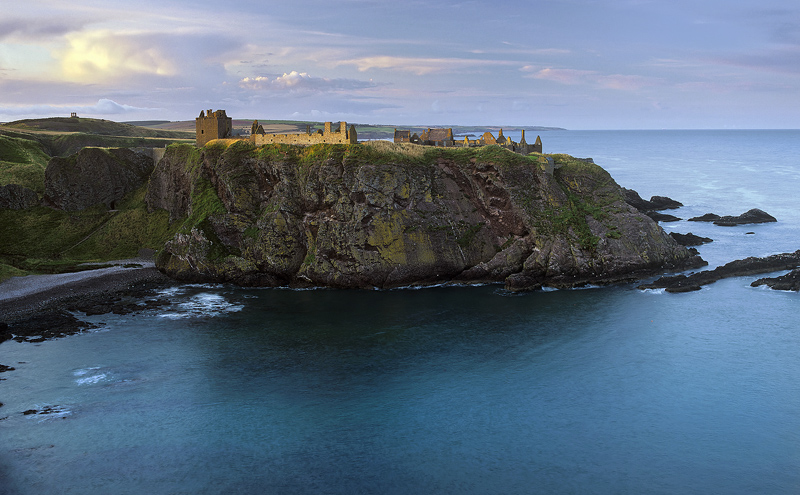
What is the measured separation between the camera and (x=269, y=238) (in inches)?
2913

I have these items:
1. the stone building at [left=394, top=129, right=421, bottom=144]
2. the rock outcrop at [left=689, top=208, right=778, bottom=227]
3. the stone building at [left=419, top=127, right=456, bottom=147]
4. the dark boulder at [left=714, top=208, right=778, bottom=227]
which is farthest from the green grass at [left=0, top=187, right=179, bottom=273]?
the dark boulder at [left=714, top=208, right=778, bottom=227]

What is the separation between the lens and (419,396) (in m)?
44.8

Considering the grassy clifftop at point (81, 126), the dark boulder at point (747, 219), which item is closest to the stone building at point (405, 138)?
the dark boulder at point (747, 219)

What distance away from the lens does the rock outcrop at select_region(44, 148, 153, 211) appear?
92.3 m

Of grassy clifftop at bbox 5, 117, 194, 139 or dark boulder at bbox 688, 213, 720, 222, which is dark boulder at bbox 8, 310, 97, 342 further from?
grassy clifftop at bbox 5, 117, 194, 139

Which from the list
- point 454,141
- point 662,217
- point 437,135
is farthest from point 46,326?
point 662,217

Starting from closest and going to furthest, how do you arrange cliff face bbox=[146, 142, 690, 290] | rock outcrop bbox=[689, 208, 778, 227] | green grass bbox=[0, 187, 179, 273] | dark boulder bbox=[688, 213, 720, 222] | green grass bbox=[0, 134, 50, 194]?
cliff face bbox=[146, 142, 690, 290] → green grass bbox=[0, 187, 179, 273] → green grass bbox=[0, 134, 50, 194] → rock outcrop bbox=[689, 208, 778, 227] → dark boulder bbox=[688, 213, 720, 222]

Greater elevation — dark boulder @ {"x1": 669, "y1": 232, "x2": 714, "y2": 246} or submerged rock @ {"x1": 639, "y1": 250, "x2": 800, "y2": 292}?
dark boulder @ {"x1": 669, "y1": 232, "x2": 714, "y2": 246}

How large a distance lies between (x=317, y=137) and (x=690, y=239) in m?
55.5

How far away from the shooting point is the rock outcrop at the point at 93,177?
303 ft

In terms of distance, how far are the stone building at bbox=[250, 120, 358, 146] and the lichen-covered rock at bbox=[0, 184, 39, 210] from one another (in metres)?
38.4

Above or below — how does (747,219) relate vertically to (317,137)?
below

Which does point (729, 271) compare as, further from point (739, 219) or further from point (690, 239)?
point (739, 219)

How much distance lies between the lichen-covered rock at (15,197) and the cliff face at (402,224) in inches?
1213
